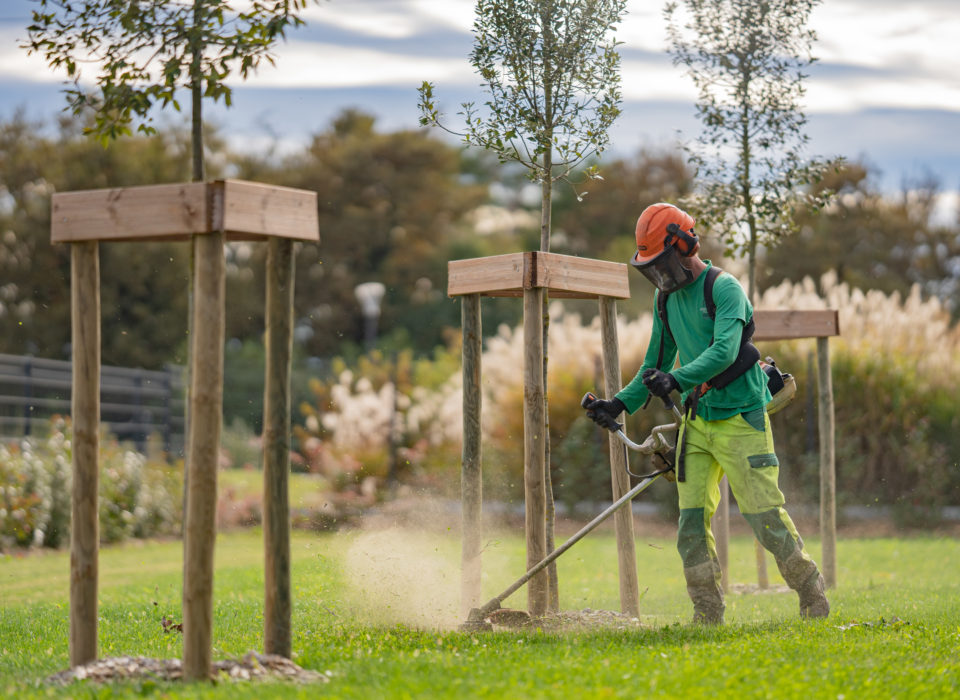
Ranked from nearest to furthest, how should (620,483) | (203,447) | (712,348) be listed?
(203,447)
(712,348)
(620,483)

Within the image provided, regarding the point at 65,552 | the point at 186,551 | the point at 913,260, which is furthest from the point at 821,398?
the point at 913,260

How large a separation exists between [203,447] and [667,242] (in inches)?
113

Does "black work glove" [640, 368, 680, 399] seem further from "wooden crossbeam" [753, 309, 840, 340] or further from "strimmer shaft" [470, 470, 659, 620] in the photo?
"wooden crossbeam" [753, 309, 840, 340]

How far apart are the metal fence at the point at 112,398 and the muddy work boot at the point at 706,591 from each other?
13485mm

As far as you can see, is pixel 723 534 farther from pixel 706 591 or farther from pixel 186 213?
pixel 186 213

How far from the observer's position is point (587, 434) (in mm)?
14711

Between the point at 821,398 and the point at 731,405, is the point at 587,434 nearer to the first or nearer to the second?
the point at 821,398

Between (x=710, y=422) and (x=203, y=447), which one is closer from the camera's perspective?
(x=203, y=447)

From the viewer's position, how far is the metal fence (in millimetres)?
19344

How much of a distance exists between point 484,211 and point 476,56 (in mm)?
32046

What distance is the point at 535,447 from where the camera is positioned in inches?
259

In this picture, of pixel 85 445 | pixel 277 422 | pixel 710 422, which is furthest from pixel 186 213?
pixel 710 422

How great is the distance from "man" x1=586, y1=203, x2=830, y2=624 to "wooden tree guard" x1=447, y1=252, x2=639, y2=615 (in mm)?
405

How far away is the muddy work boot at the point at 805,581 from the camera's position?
252 inches
